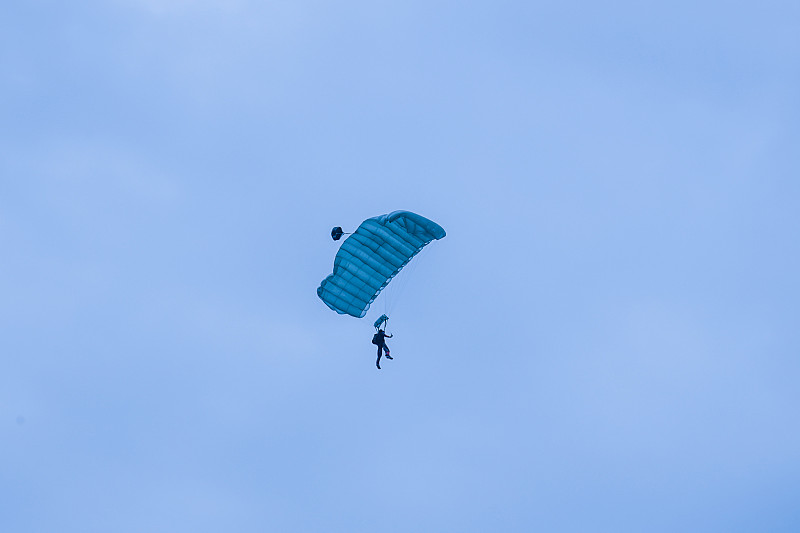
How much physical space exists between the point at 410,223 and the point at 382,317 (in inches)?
167

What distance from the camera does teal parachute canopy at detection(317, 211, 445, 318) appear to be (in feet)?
138

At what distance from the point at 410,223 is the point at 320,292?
4031 millimetres

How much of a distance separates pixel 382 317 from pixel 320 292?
2623mm

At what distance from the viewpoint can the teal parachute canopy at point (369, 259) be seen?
4194 centimetres

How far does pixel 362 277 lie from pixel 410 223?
273 cm

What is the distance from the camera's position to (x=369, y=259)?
4278cm

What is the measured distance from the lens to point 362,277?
141ft

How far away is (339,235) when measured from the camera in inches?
1698

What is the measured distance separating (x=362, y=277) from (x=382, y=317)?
2.06 metres

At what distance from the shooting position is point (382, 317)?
146 feet

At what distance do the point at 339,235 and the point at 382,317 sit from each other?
342cm

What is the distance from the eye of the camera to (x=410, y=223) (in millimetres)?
41750
